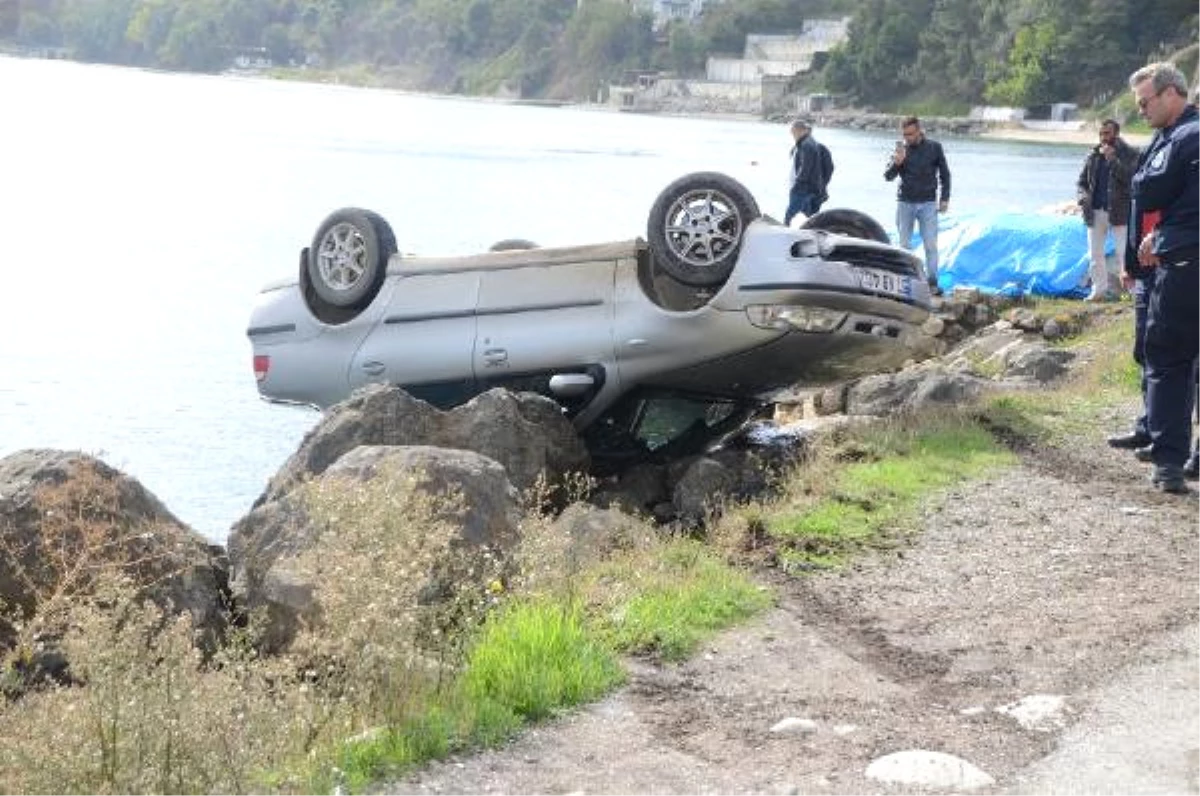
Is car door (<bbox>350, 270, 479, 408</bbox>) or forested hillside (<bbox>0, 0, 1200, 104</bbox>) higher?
forested hillside (<bbox>0, 0, 1200, 104</bbox>)

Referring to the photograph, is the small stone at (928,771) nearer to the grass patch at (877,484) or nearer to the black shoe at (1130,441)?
the grass patch at (877,484)

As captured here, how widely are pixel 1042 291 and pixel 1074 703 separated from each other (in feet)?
54.6

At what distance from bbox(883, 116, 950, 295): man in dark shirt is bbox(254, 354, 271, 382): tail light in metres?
7.06

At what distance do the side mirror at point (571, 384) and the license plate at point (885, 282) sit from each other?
2070 millimetres

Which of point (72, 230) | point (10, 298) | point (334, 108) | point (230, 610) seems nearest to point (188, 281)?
point (10, 298)

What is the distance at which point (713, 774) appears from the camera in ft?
18.1

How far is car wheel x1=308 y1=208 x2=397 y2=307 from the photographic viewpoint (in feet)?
45.1

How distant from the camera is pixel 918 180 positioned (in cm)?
1855

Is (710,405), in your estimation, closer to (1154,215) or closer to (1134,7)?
(1154,215)

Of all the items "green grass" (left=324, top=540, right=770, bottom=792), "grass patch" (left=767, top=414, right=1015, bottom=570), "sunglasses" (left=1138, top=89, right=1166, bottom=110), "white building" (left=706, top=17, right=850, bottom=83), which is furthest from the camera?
"white building" (left=706, top=17, right=850, bottom=83)

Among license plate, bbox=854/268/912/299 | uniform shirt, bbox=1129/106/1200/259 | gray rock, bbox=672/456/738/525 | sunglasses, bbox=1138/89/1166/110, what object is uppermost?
sunglasses, bbox=1138/89/1166/110

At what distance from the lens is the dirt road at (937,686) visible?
5.49 meters

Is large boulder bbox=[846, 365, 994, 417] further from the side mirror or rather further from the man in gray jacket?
the man in gray jacket

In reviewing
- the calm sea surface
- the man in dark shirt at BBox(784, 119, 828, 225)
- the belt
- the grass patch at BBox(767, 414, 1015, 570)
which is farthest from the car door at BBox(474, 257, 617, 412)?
the man in dark shirt at BBox(784, 119, 828, 225)
